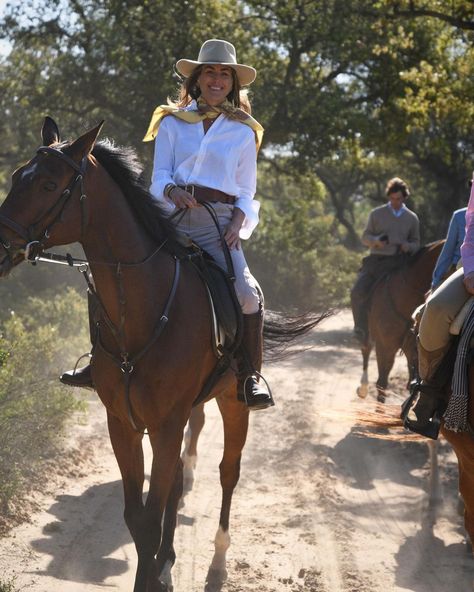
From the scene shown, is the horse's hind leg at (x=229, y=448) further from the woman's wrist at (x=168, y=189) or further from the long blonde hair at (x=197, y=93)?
the long blonde hair at (x=197, y=93)

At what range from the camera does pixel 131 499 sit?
583 cm

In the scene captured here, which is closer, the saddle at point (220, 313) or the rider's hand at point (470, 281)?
the rider's hand at point (470, 281)

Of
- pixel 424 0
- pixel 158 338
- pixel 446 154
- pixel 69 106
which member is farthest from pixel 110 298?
pixel 446 154

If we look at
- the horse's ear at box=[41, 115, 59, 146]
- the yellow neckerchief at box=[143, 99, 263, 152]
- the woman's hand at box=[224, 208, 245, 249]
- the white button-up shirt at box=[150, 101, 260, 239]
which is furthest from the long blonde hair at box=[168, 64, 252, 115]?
the horse's ear at box=[41, 115, 59, 146]

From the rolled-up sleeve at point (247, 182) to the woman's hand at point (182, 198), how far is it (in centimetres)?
47

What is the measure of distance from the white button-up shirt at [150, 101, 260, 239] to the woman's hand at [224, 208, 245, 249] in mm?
63

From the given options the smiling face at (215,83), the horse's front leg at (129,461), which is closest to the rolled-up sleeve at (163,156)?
the smiling face at (215,83)

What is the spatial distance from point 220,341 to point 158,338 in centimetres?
55

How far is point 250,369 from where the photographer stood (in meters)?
6.52

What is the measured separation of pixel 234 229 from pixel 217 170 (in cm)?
43

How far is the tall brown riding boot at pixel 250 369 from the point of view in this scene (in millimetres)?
6414

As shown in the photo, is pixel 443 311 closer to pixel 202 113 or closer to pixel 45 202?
pixel 202 113

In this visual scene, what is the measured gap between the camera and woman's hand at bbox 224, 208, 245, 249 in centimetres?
626

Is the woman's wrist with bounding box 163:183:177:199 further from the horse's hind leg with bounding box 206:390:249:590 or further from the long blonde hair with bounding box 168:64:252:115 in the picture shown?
the horse's hind leg with bounding box 206:390:249:590
